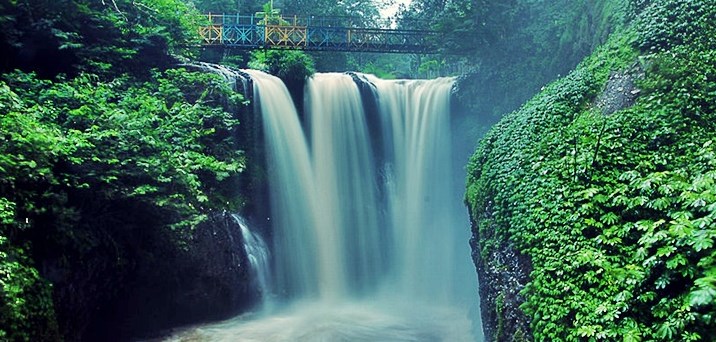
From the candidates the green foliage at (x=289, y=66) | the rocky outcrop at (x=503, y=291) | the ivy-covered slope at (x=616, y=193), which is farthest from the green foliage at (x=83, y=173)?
the ivy-covered slope at (x=616, y=193)

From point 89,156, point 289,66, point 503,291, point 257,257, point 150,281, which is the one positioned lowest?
point 257,257

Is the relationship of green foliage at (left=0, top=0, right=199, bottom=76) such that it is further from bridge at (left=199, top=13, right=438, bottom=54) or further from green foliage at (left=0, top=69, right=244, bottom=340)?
bridge at (left=199, top=13, right=438, bottom=54)

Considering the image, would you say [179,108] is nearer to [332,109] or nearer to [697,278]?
[332,109]

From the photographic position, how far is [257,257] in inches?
436

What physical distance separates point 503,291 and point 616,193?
80.4 inches

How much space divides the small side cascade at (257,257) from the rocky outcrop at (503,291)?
17.3 feet

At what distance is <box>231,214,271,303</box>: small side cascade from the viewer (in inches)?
425

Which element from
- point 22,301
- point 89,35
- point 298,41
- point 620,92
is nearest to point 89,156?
point 22,301

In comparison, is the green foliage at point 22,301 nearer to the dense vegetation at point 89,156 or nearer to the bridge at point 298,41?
the dense vegetation at point 89,156

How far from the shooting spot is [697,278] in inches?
159

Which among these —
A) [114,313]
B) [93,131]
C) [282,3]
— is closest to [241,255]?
[114,313]

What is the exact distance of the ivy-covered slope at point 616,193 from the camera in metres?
4.29

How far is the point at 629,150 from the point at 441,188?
959 centimetres

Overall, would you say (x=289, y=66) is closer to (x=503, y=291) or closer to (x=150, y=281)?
(x=150, y=281)
